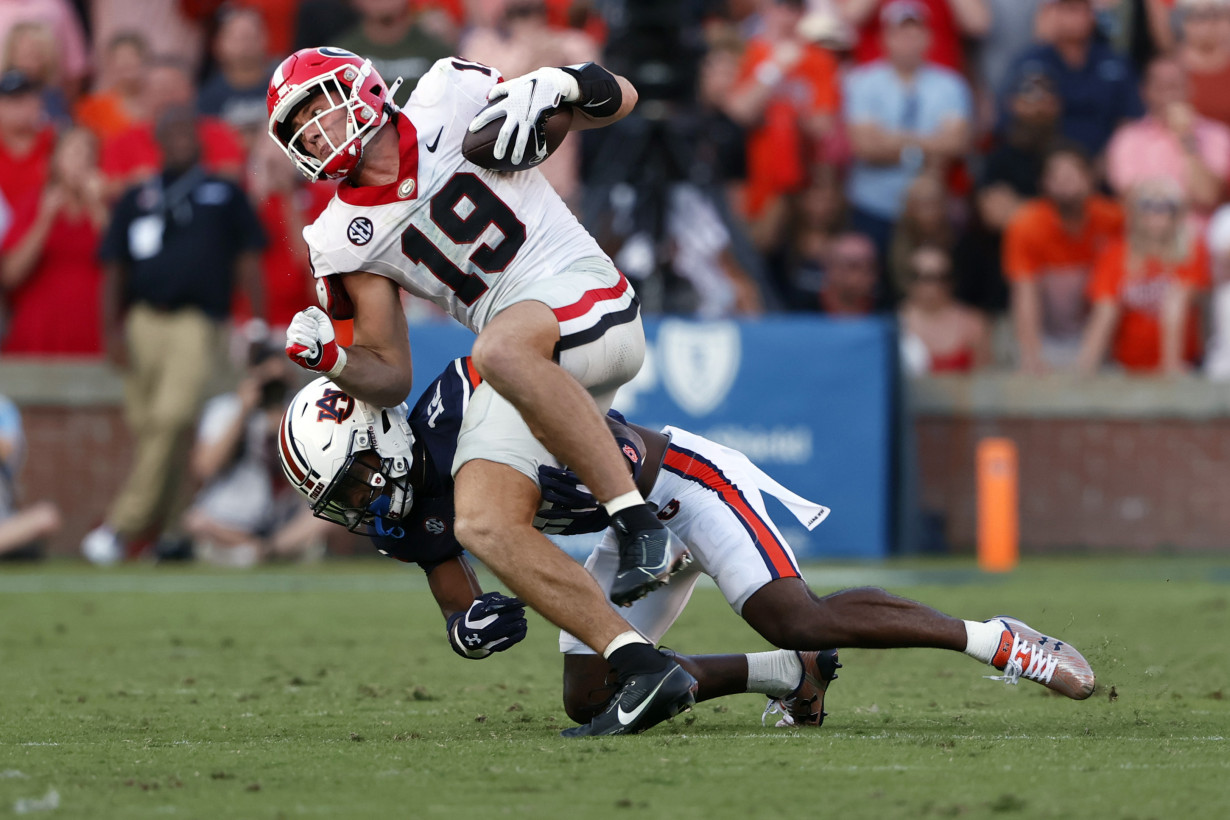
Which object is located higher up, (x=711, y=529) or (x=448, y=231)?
(x=448, y=231)

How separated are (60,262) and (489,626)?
8.62 m

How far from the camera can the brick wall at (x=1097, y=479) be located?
12047mm

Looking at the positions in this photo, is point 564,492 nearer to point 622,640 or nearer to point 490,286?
point 622,640

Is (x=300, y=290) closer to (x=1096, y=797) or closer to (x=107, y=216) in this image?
(x=107, y=216)

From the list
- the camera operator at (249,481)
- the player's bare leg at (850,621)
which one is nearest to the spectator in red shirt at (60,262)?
the camera operator at (249,481)

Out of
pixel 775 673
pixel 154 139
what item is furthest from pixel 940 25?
pixel 775 673

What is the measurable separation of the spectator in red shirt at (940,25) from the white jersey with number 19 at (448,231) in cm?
867

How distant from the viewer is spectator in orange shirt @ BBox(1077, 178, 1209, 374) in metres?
12.2

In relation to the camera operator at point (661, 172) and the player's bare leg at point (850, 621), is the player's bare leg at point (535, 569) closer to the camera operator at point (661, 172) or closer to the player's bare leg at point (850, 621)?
the player's bare leg at point (850, 621)

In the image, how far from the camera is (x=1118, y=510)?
12.2 m

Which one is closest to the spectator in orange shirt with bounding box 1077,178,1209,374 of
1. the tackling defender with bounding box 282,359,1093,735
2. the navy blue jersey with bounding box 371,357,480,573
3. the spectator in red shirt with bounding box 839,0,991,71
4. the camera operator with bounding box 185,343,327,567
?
the spectator in red shirt with bounding box 839,0,991,71

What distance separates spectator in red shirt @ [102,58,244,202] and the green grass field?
4265 mm

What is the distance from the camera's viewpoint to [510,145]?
5402 millimetres

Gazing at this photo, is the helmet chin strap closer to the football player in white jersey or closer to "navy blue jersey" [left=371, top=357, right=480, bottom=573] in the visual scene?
"navy blue jersey" [left=371, top=357, right=480, bottom=573]
